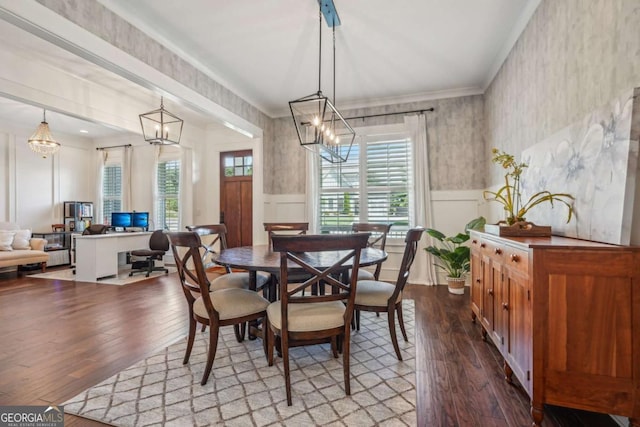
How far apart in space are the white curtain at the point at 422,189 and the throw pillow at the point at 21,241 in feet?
24.1

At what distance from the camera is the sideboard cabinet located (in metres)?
1.34

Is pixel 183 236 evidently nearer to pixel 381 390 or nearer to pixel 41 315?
pixel 381 390

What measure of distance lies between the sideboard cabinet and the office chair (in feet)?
18.8

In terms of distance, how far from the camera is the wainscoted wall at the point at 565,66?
159cm

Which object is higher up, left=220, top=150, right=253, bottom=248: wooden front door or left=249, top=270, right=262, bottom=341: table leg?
left=220, top=150, right=253, bottom=248: wooden front door

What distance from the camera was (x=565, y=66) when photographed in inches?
85.3

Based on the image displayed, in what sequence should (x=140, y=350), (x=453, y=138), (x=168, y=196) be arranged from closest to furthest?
1. (x=140, y=350)
2. (x=453, y=138)
3. (x=168, y=196)

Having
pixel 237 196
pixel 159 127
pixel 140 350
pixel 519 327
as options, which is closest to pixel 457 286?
pixel 519 327

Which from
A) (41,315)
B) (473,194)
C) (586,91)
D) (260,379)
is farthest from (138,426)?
(473,194)

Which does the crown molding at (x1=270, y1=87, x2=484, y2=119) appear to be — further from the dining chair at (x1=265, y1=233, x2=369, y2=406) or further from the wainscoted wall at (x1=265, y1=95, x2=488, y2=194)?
the dining chair at (x1=265, y1=233, x2=369, y2=406)

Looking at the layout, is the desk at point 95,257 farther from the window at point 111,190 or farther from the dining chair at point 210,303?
the dining chair at point 210,303

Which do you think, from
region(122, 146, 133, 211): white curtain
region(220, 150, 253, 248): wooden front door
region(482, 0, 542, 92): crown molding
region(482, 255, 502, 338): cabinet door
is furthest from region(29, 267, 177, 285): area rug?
region(482, 0, 542, 92): crown molding

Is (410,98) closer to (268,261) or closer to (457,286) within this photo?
(457,286)

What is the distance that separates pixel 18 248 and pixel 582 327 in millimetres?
8326
